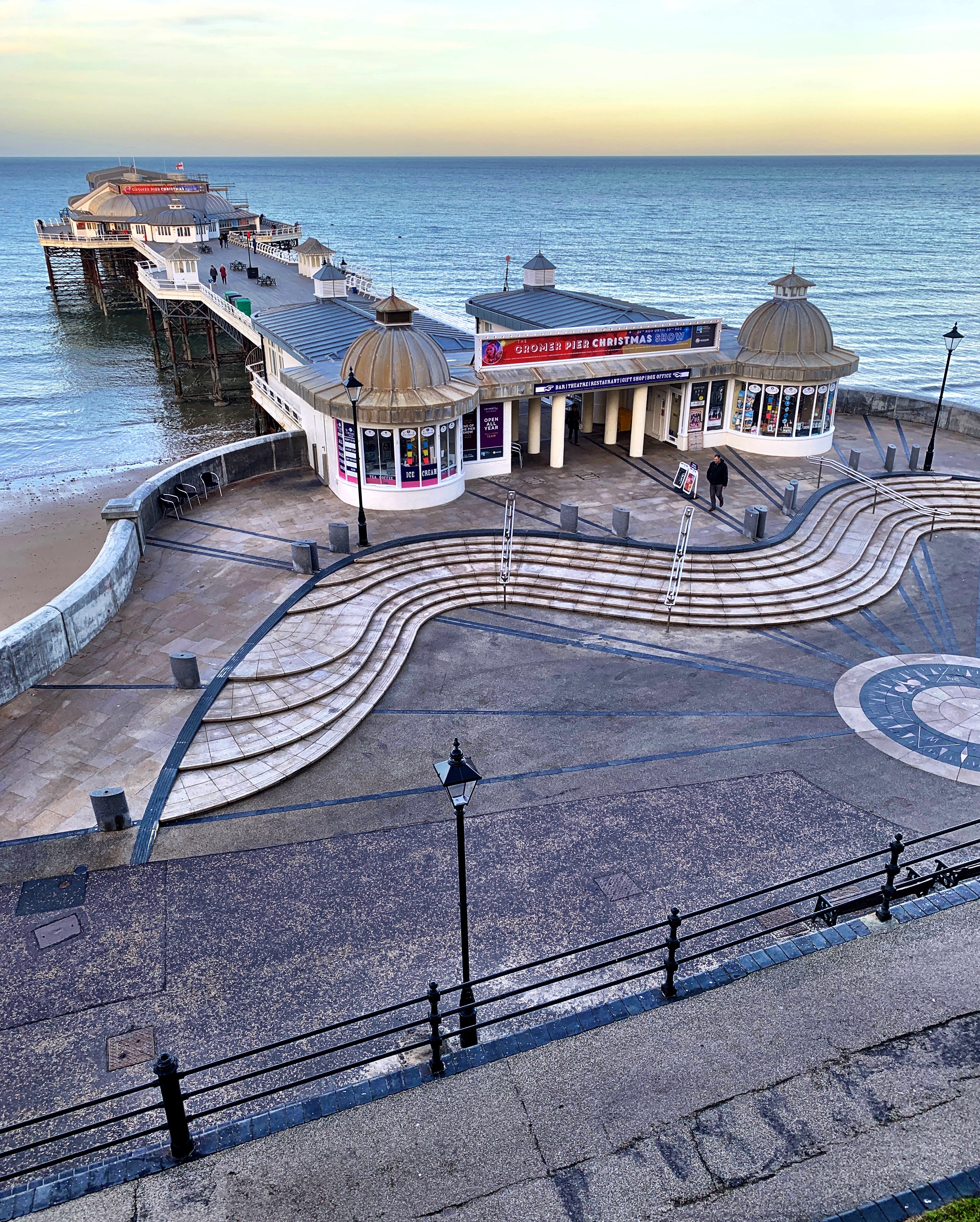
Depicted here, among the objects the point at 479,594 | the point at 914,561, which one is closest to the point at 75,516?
the point at 479,594

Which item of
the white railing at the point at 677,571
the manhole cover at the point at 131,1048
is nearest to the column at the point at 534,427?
the white railing at the point at 677,571

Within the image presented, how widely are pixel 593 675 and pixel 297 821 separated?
23.9 ft

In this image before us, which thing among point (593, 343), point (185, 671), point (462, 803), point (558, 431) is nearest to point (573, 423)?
point (558, 431)

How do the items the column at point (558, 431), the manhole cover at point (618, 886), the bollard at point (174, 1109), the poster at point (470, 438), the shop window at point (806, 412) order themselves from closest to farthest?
the bollard at point (174, 1109) → the manhole cover at point (618, 886) → the poster at point (470, 438) → the column at point (558, 431) → the shop window at point (806, 412)

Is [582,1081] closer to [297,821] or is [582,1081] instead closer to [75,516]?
[297,821]

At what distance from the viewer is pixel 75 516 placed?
115ft

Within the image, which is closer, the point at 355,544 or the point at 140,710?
the point at 140,710

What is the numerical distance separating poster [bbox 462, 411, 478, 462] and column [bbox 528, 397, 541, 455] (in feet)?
8.62

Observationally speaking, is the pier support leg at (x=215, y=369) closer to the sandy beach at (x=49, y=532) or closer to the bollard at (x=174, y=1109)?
the sandy beach at (x=49, y=532)

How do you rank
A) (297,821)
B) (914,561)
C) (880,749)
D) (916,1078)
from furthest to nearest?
(914,561) < (880,749) < (297,821) < (916,1078)

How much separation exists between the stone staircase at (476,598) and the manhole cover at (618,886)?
5845 millimetres

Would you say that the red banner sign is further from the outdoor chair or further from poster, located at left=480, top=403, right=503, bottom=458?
poster, located at left=480, top=403, right=503, bottom=458

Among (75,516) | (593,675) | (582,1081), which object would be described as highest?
(582,1081)

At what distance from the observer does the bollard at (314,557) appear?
21812mm
